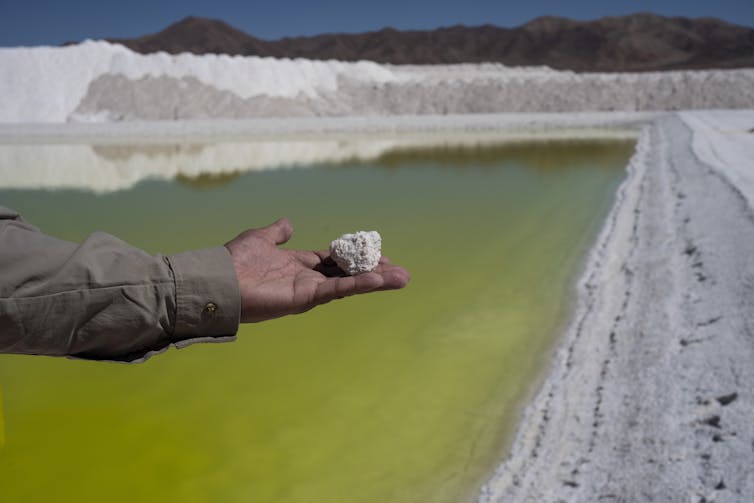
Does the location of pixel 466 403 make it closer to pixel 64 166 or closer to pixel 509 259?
pixel 509 259

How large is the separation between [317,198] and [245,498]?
6.88 meters

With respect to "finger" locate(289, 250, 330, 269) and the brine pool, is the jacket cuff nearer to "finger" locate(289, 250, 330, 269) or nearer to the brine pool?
the brine pool

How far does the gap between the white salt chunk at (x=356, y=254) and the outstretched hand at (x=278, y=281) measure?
1.30ft

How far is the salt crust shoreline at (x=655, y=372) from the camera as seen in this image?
108 inches

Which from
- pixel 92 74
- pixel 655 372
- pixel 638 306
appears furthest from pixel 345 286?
pixel 92 74

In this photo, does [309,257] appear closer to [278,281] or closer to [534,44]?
[278,281]

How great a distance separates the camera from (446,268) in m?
6.04

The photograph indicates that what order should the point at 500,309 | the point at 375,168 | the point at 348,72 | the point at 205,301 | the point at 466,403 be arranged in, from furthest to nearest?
the point at 348,72, the point at 375,168, the point at 500,309, the point at 466,403, the point at 205,301

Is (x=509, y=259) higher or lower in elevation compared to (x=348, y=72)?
lower

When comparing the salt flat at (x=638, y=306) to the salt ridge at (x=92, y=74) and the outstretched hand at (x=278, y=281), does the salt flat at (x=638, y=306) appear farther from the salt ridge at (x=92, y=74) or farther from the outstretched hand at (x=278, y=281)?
the salt ridge at (x=92, y=74)

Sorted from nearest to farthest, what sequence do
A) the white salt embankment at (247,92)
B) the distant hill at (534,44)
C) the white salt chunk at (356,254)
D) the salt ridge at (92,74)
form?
the white salt chunk at (356,254) < the salt ridge at (92,74) < the white salt embankment at (247,92) < the distant hill at (534,44)

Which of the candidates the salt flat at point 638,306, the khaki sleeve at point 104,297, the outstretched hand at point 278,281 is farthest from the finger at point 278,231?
the salt flat at point 638,306

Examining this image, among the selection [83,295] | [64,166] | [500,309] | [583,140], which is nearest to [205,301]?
[83,295]

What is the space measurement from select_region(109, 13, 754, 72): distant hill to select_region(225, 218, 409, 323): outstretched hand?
317 feet
